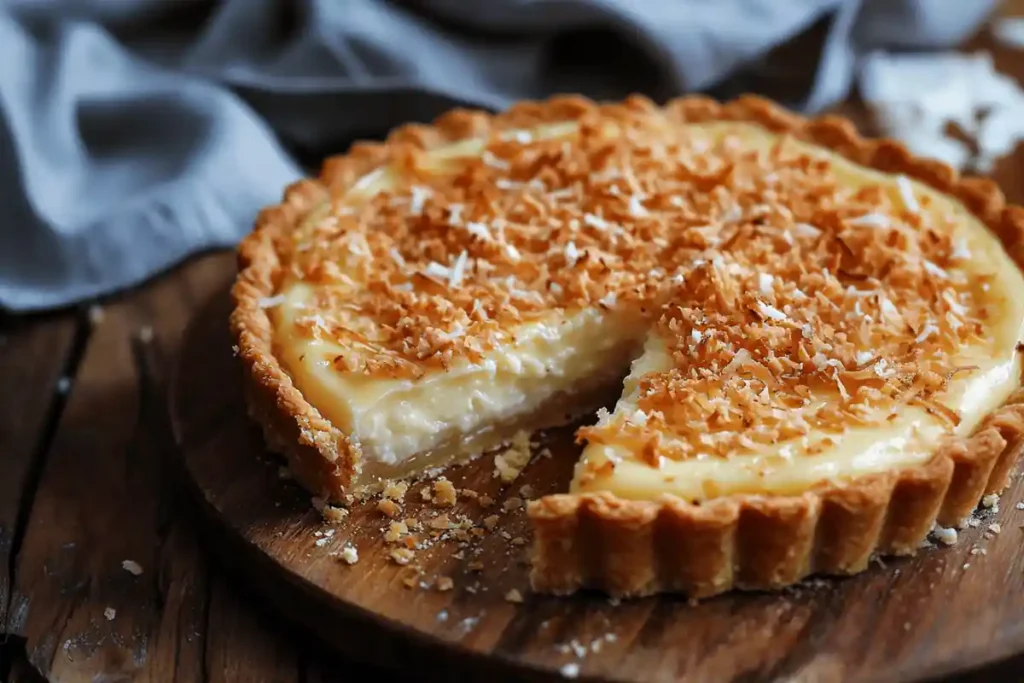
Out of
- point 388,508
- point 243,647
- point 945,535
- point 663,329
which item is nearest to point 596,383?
point 663,329

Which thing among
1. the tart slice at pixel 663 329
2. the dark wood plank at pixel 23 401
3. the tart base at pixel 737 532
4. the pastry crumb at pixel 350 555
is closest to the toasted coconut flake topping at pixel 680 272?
the tart slice at pixel 663 329

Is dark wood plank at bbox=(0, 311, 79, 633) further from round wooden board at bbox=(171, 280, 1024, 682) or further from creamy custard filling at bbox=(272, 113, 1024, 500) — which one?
creamy custard filling at bbox=(272, 113, 1024, 500)

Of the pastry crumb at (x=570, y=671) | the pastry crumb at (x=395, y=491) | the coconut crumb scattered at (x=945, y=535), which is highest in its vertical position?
the coconut crumb scattered at (x=945, y=535)

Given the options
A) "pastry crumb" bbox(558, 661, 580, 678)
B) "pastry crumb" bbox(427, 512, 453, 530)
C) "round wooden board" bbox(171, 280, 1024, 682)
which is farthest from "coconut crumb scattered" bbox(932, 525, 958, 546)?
"pastry crumb" bbox(427, 512, 453, 530)

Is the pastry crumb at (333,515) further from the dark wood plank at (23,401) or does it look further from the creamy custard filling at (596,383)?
the dark wood plank at (23,401)

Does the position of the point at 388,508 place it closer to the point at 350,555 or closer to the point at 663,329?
the point at 350,555

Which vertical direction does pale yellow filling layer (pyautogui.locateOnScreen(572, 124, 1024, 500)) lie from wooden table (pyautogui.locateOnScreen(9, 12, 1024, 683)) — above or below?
above

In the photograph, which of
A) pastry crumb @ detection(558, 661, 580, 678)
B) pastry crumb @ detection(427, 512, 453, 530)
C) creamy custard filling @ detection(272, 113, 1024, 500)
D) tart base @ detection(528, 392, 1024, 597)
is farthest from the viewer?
pastry crumb @ detection(427, 512, 453, 530)
